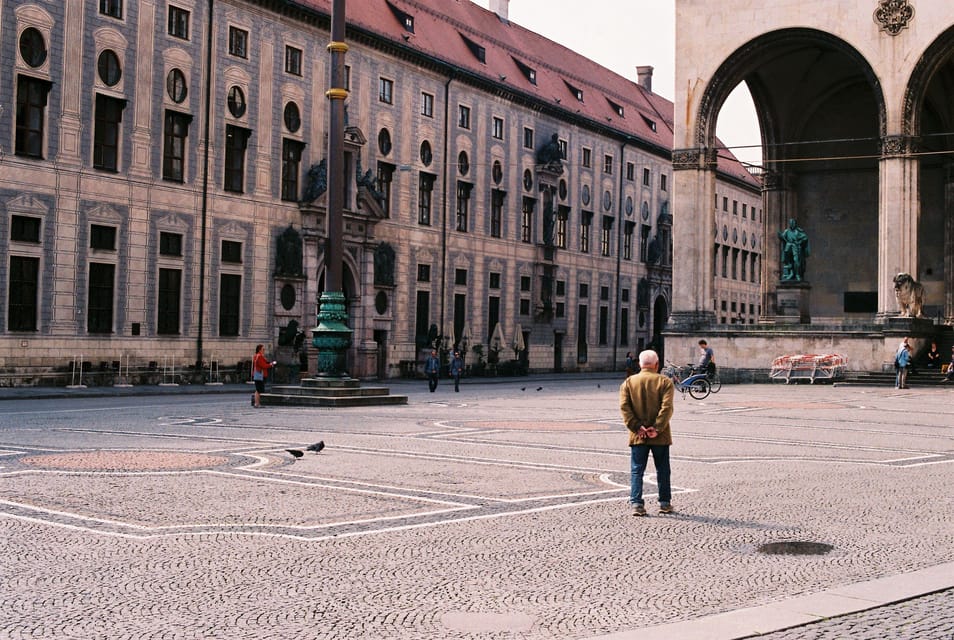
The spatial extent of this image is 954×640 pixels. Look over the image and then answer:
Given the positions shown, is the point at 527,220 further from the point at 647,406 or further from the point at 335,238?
the point at 647,406

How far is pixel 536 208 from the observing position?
67062 millimetres

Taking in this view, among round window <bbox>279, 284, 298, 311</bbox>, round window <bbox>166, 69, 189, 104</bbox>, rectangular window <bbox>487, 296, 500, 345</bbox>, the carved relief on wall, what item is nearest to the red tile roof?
round window <bbox>166, 69, 189, 104</bbox>

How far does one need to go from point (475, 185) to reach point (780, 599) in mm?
54312

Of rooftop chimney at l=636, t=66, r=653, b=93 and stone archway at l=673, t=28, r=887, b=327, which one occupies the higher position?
rooftop chimney at l=636, t=66, r=653, b=93

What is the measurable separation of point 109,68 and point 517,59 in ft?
107

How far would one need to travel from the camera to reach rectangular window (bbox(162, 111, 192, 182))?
42.6 m

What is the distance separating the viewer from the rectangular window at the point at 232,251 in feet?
148

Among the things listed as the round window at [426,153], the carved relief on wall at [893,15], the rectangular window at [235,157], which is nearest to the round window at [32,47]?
the rectangular window at [235,157]

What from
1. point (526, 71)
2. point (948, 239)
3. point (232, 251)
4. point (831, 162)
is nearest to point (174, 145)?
point (232, 251)

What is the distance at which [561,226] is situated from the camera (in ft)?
228

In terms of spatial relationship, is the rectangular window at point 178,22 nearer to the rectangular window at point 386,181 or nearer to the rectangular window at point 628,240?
the rectangular window at point 386,181

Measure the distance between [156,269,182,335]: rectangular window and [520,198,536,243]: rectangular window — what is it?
26875 mm

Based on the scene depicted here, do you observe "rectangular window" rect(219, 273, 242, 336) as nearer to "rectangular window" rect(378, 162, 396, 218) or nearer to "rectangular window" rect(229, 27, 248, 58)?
"rectangular window" rect(229, 27, 248, 58)

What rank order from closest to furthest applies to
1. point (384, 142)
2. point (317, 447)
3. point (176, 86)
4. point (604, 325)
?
point (317, 447)
point (176, 86)
point (384, 142)
point (604, 325)
